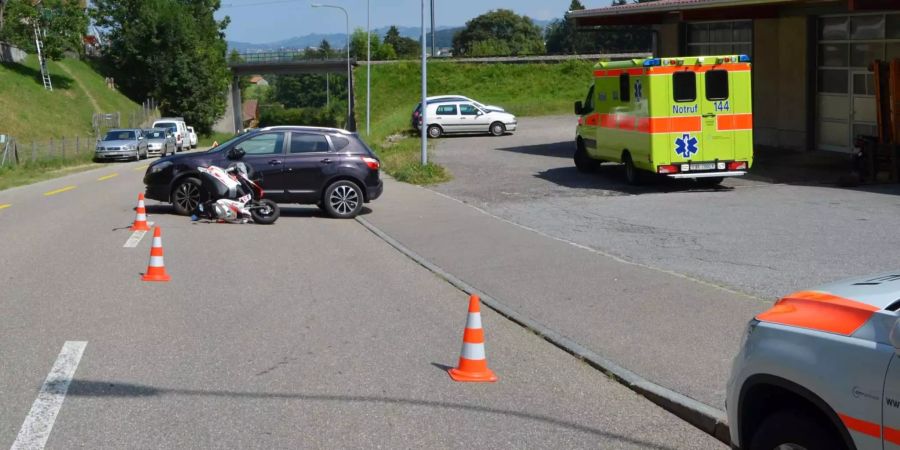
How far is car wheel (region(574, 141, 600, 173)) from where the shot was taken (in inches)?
1071

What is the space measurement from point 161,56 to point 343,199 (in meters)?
70.1

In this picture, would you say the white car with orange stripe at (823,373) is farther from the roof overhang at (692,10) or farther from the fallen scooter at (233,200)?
the roof overhang at (692,10)

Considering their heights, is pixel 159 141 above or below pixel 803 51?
below

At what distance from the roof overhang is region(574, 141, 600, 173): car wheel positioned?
16.3 feet

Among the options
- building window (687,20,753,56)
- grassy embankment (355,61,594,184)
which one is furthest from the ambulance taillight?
grassy embankment (355,61,594,184)

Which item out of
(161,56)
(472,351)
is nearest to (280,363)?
(472,351)

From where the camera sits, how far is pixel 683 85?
865 inches

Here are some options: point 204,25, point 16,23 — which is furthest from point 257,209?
point 204,25

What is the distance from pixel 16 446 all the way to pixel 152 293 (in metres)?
5.29

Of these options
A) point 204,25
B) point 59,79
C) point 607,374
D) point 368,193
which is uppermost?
point 204,25

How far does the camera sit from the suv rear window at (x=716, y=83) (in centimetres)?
2206

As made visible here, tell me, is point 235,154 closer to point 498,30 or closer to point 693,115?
point 693,115

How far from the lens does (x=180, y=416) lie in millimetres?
6496

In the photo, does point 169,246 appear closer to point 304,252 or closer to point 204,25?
point 304,252
